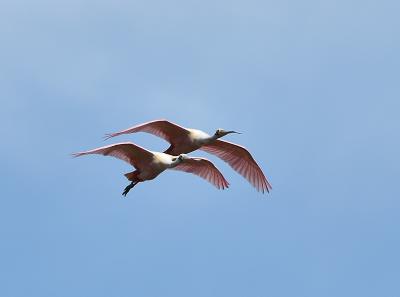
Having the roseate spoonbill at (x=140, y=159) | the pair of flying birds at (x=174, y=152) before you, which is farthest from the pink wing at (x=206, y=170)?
the roseate spoonbill at (x=140, y=159)

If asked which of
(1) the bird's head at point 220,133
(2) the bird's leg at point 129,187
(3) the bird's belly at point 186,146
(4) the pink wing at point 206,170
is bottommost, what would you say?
(2) the bird's leg at point 129,187

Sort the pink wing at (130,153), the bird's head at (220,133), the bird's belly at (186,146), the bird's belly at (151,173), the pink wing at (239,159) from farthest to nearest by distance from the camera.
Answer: the pink wing at (239,159) → the bird's head at (220,133) → the bird's belly at (186,146) → the bird's belly at (151,173) → the pink wing at (130,153)

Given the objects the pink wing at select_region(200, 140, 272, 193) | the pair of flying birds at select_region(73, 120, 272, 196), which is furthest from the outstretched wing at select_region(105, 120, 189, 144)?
the pink wing at select_region(200, 140, 272, 193)

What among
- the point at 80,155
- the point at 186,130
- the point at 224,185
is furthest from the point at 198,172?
the point at 80,155

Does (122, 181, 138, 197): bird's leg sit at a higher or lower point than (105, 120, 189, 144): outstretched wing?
lower

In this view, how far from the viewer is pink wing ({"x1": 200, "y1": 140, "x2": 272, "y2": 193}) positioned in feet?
122

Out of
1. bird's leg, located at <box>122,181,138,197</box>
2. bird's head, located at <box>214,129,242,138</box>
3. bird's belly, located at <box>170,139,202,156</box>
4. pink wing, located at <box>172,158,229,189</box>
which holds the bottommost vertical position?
bird's leg, located at <box>122,181,138,197</box>

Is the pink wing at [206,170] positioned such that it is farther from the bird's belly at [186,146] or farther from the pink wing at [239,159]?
the bird's belly at [186,146]

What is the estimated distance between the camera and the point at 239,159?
3744 centimetres

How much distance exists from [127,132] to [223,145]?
15.8ft

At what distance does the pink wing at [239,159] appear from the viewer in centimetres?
3709

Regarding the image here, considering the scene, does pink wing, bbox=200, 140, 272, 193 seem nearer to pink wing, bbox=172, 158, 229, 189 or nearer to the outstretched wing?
pink wing, bbox=172, 158, 229, 189

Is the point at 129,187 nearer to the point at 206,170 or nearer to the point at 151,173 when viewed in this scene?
the point at 151,173

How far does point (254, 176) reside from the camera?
3775 centimetres
